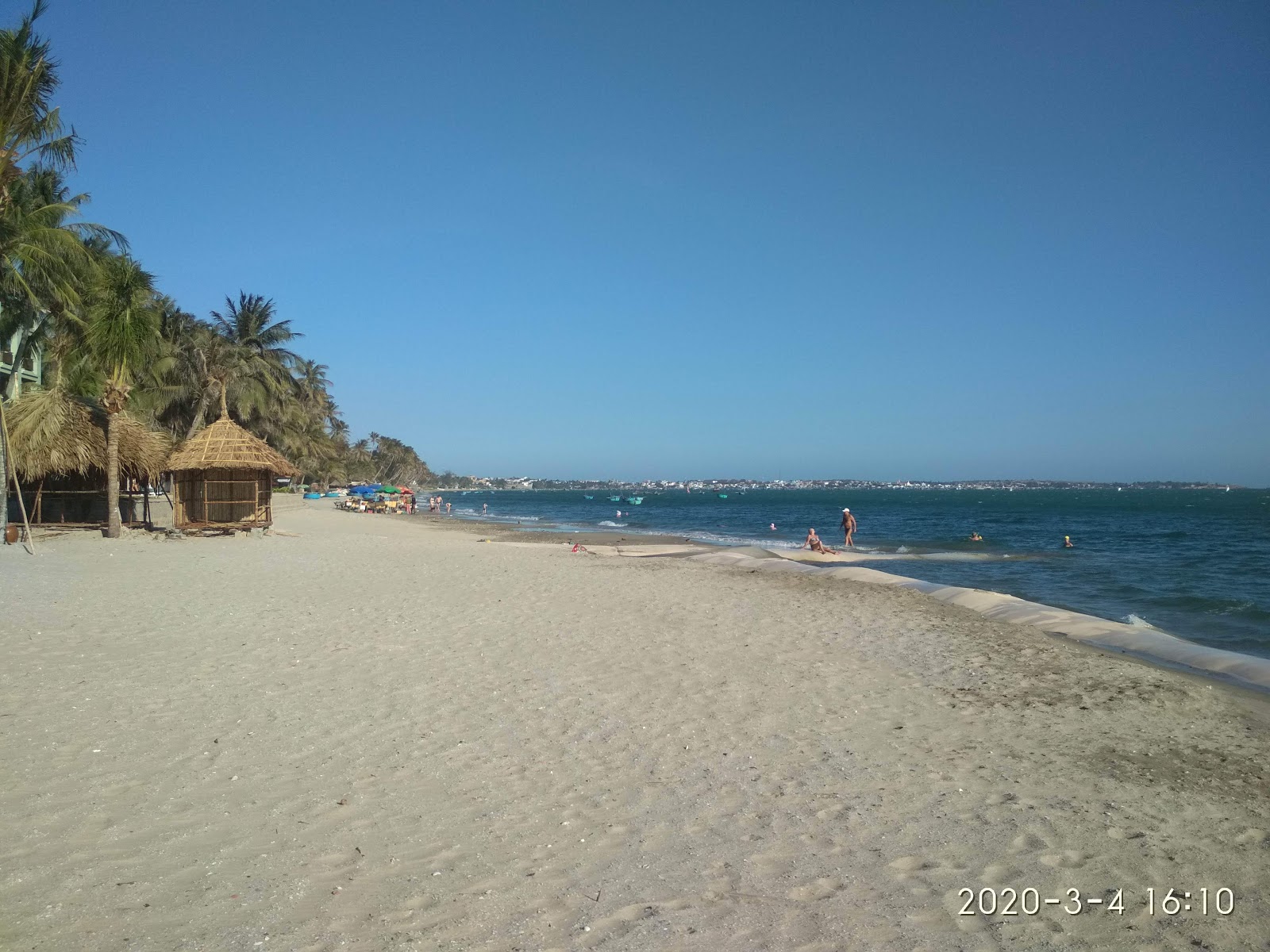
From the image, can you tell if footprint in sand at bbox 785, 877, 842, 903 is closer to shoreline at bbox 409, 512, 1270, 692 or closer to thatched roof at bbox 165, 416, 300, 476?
shoreline at bbox 409, 512, 1270, 692

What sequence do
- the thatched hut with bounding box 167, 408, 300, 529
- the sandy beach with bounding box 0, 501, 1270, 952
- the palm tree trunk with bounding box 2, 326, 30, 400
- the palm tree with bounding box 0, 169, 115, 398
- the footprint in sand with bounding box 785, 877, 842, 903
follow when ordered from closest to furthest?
the sandy beach with bounding box 0, 501, 1270, 952
the footprint in sand with bounding box 785, 877, 842, 903
the palm tree with bounding box 0, 169, 115, 398
the thatched hut with bounding box 167, 408, 300, 529
the palm tree trunk with bounding box 2, 326, 30, 400

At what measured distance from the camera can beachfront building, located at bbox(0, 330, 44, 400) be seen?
1034 inches

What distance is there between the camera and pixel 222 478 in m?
22.3

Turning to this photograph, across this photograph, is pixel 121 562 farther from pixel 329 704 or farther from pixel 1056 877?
pixel 1056 877

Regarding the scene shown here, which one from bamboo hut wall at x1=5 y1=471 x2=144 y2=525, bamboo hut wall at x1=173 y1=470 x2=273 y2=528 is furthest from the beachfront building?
bamboo hut wall at x1=173 y1=470 x2=273 y2=528

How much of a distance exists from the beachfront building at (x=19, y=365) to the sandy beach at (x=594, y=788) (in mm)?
22437

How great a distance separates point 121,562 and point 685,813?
46.4 ft

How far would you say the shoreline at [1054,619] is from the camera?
9.69 metres

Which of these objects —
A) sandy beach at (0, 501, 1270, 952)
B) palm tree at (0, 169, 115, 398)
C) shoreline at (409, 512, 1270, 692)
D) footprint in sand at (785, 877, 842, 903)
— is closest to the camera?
sandy beach at (0, 501, 1270, 952)

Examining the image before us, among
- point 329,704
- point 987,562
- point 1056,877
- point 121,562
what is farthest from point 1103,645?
point 121,562

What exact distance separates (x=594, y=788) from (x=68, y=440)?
21.2 meters

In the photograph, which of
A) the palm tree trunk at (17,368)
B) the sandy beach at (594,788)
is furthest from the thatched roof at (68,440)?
the sandy beach at (594,788)

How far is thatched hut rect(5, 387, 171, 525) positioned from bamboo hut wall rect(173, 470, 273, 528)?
40.1 inches
